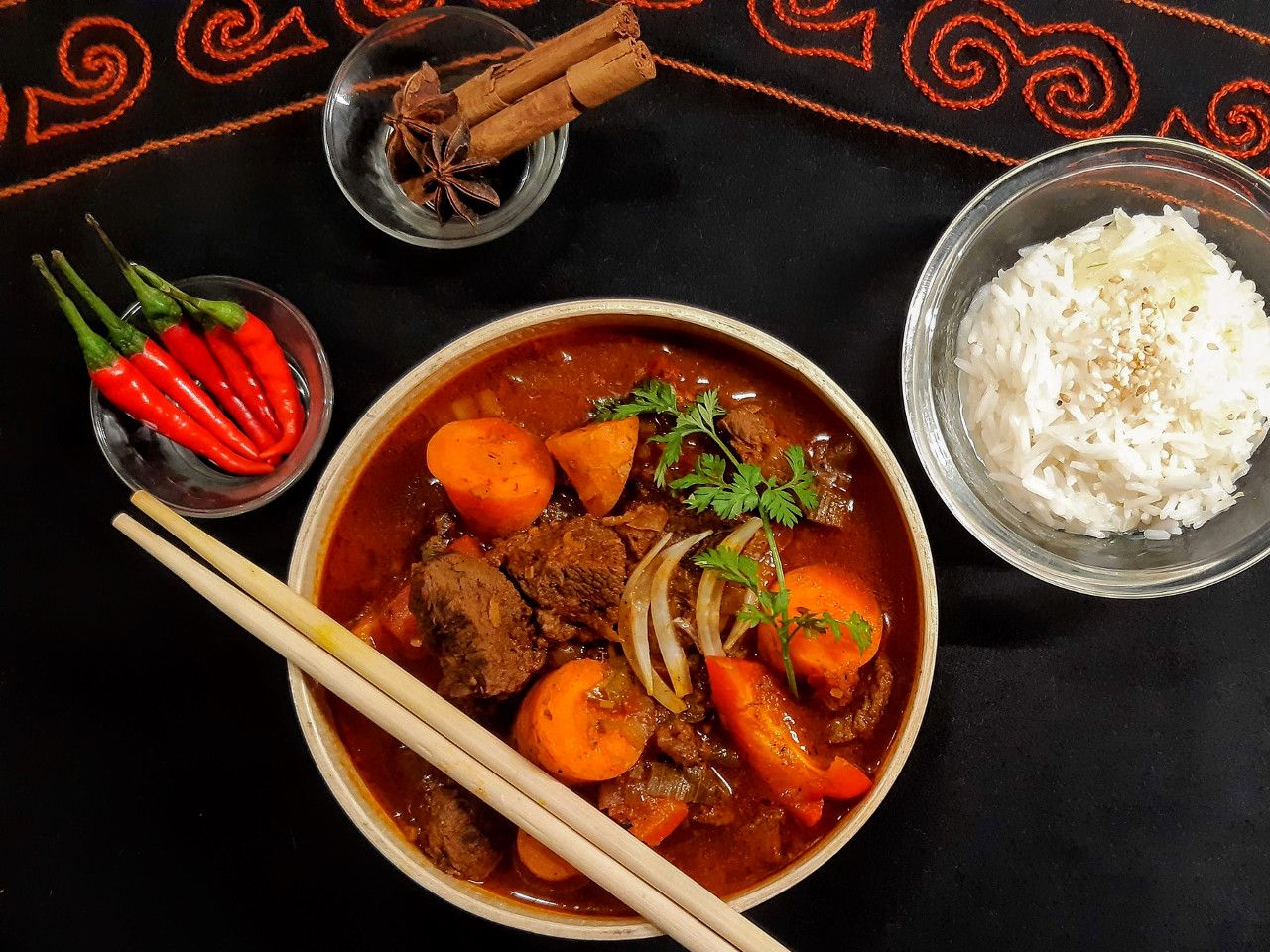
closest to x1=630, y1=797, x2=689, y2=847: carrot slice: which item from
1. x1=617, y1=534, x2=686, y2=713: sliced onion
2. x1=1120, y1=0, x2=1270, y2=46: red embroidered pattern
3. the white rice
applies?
x1=617, y1=534, x2=686, y2=713: sliced onion

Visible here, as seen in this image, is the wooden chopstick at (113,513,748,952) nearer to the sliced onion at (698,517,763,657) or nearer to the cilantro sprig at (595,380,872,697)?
the sliced onion at (698,517,763,657)

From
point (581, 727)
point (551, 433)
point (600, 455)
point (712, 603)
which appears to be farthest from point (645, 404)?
point (581, 727)

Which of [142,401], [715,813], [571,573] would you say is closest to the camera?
[571,573]

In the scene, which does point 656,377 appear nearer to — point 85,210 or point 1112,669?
point 1112,669

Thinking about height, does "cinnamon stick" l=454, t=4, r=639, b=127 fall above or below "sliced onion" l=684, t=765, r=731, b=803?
above

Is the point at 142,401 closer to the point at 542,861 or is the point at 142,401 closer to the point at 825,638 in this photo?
the point at 542,861

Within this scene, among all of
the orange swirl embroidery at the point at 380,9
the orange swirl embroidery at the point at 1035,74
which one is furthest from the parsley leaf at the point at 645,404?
the orange swirl embroidery at the point at 380,9

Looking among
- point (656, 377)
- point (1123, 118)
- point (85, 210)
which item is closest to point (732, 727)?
point (656, 377)
